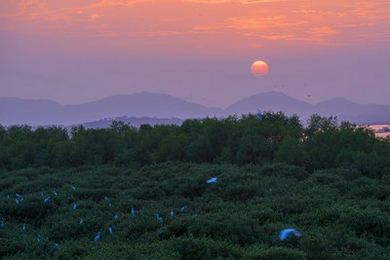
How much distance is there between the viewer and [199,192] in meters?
21.8

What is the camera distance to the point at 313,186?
20.3m

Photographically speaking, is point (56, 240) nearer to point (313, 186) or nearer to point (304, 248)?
point (304, 248)

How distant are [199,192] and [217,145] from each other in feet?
32.2

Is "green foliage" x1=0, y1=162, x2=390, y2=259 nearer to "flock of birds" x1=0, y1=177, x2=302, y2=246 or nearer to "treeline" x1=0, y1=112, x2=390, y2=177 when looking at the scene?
"flock of birds" x1=0, y1=177, x2=302, y2=246

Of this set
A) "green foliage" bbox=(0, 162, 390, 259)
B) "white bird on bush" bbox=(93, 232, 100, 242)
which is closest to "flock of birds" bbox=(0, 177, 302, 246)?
"white bird on bush" bbox=(93, 232, 100, 242)

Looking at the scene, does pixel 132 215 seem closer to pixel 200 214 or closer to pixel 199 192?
pixel 200 214

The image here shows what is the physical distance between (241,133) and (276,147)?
2.11 metres

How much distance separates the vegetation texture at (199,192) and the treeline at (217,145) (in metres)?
0.06

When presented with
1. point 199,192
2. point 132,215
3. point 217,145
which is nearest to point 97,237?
point 132,215

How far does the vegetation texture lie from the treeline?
0.06 m

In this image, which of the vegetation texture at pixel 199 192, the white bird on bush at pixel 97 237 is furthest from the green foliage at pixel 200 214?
the white bird on bush at pixel 97 237

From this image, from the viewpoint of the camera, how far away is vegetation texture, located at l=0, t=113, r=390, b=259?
1257 cm

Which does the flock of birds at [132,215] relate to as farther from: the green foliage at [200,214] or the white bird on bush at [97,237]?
the green foliage at [200,214]

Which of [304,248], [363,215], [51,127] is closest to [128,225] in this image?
[304,248]
